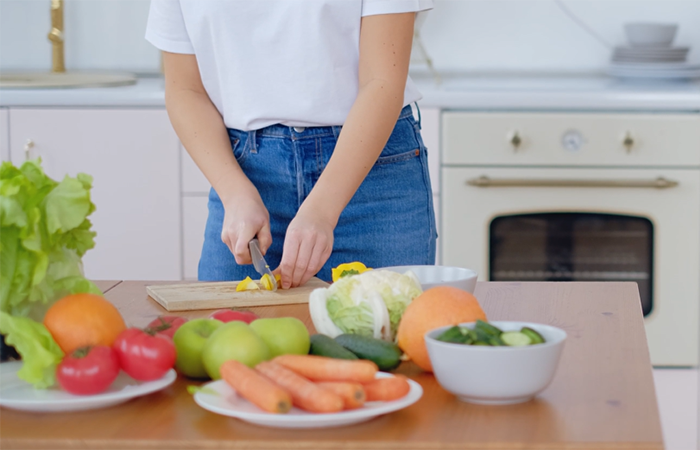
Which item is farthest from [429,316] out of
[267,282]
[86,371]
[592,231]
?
[592,231]

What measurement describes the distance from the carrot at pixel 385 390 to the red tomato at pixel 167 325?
20cm

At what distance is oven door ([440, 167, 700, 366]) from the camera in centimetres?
232

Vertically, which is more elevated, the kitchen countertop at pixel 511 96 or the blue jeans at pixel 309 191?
the kitchen countertop at pixel 511 96

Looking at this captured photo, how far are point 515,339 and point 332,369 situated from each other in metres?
0.15

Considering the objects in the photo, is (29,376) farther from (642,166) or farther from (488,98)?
(642,166)

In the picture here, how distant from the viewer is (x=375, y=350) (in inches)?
31.6

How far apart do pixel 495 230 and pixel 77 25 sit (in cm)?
148

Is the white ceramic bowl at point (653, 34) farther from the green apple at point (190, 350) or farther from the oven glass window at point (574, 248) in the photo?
the green apple at point (190, 350)

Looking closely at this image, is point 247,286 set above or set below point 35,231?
below

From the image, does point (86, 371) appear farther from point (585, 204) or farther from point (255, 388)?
point (585, 204)

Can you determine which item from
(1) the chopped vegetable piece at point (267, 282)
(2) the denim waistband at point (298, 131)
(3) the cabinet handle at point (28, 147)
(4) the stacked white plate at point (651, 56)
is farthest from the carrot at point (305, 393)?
(4) the stacked white plate at point (651, 56)

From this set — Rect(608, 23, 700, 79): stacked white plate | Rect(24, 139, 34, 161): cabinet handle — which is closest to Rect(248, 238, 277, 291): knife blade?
Rect(24, 139, 34, 161): cabinet handle

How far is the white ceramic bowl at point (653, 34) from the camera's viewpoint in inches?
102

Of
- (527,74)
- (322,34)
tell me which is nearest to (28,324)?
(322,34)
